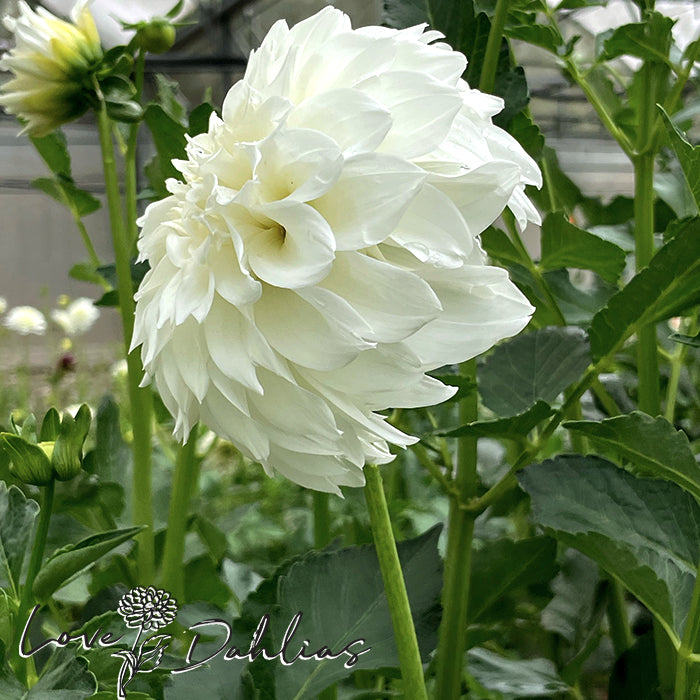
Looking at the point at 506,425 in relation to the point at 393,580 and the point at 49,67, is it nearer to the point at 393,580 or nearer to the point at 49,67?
the point at 393,580

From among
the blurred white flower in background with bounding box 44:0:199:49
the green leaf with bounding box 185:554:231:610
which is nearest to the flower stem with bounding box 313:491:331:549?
the green leaf with bounding box 185:554:231:610

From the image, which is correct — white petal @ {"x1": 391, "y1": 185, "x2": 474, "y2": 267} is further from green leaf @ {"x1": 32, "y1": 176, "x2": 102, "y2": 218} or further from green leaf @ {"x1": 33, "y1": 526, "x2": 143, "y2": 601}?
green leaf @ {"x1": 32, "y1": 176, "x2": 102, "y2": 218}

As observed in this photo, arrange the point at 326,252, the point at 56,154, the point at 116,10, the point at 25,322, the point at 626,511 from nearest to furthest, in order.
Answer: the point at 326,252, the point at 626,511, the point at 56,154, the point at 25,322, the point at 116,10

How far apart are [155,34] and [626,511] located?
0.24m

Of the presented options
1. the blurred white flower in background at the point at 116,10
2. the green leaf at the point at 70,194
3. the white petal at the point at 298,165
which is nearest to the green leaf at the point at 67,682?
the white petal at the point at 298,165

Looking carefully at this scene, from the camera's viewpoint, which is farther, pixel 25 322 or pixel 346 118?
pixel 25 322

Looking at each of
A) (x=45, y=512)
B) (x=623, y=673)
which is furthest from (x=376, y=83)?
(x=623, y=673)

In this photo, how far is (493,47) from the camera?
250mm

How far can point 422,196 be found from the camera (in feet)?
0.49

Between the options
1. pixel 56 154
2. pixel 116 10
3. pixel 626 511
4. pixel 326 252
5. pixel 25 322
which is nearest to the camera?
pixel 326 252

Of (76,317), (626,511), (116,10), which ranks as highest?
(626,511)

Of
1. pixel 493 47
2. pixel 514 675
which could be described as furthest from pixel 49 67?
pixel 514 675

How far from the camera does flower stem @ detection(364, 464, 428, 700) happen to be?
0.18 meters

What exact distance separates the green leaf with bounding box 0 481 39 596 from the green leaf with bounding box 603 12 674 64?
25 cm
